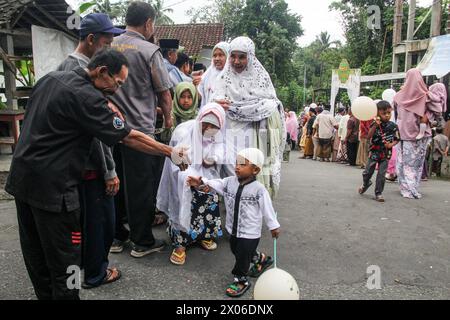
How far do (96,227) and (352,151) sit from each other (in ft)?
29.9

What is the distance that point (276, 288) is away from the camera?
2.47m

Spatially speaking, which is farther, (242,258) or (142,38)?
(142,38)

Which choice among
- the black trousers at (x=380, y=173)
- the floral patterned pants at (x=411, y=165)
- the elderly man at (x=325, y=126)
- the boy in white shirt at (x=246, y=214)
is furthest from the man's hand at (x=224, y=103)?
the elderly man at (x=325, y=126)

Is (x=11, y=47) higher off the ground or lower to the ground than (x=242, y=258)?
higher

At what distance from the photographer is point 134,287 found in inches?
117

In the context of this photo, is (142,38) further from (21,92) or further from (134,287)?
(21,92)

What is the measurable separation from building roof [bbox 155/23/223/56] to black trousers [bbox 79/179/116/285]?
20.7m

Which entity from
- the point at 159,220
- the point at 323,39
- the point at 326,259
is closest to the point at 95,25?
the point at 159,220

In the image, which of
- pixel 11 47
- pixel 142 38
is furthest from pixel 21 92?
pixel 142 38

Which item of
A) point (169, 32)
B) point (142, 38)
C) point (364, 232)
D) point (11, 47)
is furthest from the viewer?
point (169, 32)

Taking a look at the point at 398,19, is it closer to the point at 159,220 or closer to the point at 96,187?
the point at 159,220
